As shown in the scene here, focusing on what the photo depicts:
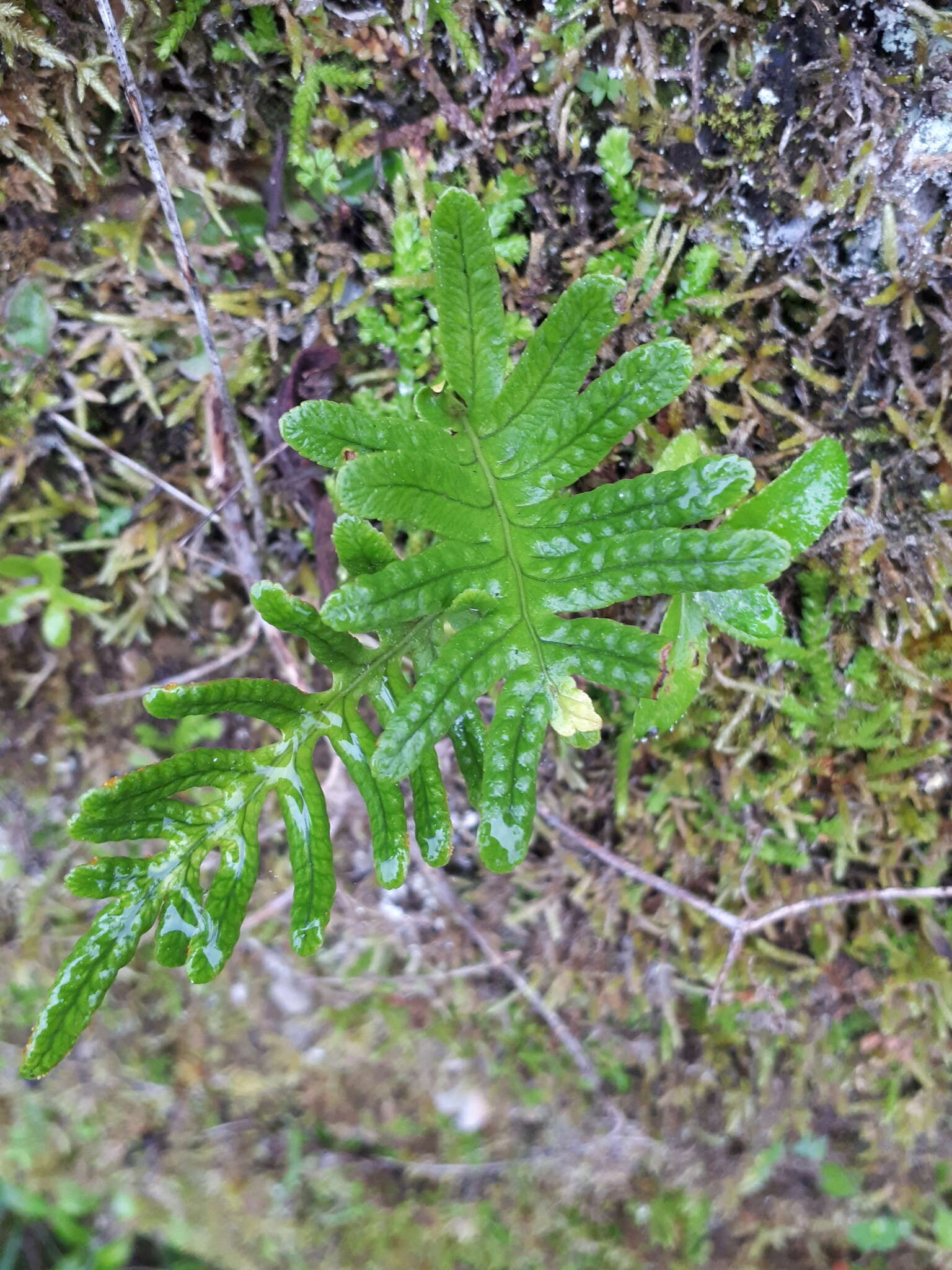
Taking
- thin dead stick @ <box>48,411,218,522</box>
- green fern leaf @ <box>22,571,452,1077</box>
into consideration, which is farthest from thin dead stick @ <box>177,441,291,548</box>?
green fern leaf @ <box>22,571,452,1077</box>

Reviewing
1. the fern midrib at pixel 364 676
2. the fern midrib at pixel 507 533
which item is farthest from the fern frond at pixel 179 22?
the fern midrib at pixel 364 676

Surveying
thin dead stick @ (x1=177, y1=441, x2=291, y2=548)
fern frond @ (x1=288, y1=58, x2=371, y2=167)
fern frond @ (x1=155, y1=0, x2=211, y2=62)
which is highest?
fern frond @ (x1=155, y1=0, x2=211, y2=62)

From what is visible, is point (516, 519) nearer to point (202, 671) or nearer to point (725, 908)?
point (202, 671)

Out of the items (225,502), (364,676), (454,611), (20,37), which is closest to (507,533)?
(454,611)

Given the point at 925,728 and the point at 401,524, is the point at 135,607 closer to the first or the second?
the point at 401,524

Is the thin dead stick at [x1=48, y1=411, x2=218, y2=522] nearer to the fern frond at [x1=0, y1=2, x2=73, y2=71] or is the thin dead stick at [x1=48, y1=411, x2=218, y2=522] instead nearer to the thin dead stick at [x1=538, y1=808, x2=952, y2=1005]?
the fern frond at [x1=0, y1=2, x2=73, y2=71]

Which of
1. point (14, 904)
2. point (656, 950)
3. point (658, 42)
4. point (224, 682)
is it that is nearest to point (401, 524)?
point (224, 682)
